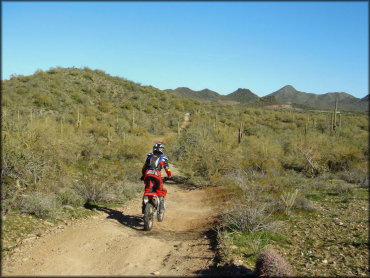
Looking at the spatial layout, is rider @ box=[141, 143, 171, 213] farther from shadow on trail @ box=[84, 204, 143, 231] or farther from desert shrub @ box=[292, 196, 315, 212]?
desert shrub @ box=[292, 196, 315, 212]

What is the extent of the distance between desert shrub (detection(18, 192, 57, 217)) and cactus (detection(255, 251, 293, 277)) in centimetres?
482

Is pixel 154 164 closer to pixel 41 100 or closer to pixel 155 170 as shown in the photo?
pixel 155 170

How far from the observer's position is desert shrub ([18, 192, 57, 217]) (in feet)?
21.5

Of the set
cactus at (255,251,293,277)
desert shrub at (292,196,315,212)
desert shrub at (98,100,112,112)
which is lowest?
desert shrub at (292,196,315,212)

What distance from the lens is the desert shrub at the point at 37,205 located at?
6539 mm

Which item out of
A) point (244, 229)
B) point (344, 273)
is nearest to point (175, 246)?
point (244, 229)

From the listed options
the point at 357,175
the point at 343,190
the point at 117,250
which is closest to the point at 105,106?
the point at 357,175

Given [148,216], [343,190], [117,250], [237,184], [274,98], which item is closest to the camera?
[117,250]

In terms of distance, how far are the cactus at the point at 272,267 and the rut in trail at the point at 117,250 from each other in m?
1.00

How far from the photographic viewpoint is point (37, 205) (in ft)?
21.5

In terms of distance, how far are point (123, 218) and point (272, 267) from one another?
4.53m

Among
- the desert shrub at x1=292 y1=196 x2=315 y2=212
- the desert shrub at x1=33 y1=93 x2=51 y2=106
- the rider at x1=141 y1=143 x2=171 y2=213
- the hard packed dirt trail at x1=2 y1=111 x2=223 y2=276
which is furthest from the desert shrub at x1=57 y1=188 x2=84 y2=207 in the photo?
the desert shrub at x1=33 y1=93 x2=51 y2=106

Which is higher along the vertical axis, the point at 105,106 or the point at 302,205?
the point at 105,106

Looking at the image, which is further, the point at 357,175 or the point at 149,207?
the point at 357,175
